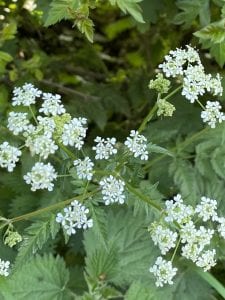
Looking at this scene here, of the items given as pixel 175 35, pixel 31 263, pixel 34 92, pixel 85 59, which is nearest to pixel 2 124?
pixel 34 92

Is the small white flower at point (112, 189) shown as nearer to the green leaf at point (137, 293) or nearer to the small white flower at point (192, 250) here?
the small white flower at point (192, 250)

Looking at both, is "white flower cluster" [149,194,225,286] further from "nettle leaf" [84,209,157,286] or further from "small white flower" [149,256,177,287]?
"nettle leaf" [84,209,157,286]

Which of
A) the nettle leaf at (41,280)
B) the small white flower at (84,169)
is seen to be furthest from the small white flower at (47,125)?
the nettle leaf at (41,280)

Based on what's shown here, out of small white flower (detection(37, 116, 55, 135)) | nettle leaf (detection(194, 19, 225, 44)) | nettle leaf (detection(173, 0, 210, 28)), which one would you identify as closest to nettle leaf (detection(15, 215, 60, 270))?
small white flower (detection(37, 116, 55, 135))

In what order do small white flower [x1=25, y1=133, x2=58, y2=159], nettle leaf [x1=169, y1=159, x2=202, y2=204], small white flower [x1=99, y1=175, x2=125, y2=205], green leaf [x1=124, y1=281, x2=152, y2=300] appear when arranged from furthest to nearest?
1. nettle leaf [x1=169, y1=159, x2=202, y2=204]
2. green leaf [x1=124, y1=281, x2=152, y2=300]
3. small white flower [x1=99, y1=175, x2=125, y2=205]
4. small white flower [x1=25, y1=133, x2=58, y2=159]

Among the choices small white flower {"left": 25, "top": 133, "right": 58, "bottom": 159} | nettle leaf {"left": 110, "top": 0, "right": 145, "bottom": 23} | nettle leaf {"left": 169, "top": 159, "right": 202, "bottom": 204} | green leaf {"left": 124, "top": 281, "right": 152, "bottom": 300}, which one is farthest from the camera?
nettle leaf {"left": 169, "top": 159, "right": 202, "bottom": 204}

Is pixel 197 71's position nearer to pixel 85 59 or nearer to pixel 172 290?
pixel 172 290
